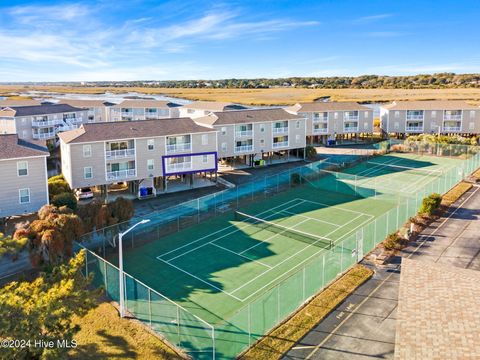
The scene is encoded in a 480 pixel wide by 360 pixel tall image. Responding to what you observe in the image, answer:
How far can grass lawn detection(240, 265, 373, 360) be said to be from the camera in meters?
21.1

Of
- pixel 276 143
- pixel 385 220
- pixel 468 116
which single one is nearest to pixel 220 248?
pixel 385 220

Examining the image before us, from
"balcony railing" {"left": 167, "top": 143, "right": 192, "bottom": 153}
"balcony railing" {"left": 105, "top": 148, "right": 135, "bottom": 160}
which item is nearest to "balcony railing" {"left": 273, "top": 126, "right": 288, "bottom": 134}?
"balcony railing" {"left": 167, "top": 143, "right": 192, "bottom": 153}

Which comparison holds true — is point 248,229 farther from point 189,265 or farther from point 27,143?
point 27,143

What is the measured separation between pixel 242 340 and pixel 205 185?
35117 millimetres

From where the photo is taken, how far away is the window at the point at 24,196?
3862cm

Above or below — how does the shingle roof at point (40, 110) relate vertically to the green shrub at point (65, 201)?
above

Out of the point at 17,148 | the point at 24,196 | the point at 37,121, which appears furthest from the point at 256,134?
the point at 37,121

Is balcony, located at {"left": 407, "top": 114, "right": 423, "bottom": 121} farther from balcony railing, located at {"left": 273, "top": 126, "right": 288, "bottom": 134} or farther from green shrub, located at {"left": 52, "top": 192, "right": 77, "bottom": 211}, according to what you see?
green shrub, located at {"left": 52, "top": 192, "right": 77, "bottom": 211}

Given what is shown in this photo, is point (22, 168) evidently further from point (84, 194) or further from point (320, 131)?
point (320, 131)

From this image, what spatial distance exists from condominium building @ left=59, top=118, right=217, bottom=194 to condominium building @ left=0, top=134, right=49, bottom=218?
732 centimetres

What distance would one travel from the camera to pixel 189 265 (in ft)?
106

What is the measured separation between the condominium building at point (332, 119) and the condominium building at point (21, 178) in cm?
5154

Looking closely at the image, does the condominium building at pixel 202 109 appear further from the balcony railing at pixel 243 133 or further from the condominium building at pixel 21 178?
the condominium building at pixel 21 178

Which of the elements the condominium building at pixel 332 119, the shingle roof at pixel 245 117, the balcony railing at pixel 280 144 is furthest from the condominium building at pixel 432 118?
the balcony railing at pixel 280 144
